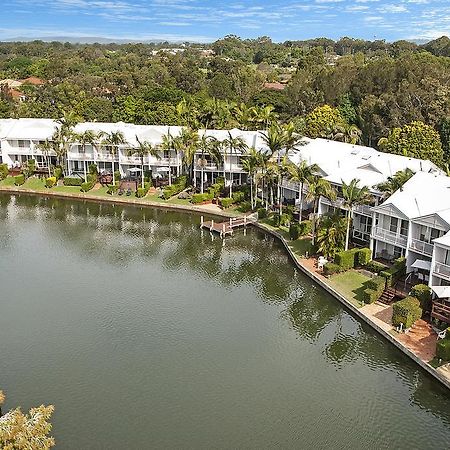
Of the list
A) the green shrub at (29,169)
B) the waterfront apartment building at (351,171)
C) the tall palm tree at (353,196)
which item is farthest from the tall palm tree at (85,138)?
the tall palm tree at (353,196)

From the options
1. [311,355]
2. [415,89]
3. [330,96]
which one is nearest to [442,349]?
[311,355]

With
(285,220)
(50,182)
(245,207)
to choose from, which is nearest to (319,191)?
(285,220)

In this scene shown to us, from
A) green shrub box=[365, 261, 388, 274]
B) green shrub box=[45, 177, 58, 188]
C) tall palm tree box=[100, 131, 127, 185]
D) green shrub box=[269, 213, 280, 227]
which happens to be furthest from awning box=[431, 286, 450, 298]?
green shrub box=[45, 177, 58, 188]

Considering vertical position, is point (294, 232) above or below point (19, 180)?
below

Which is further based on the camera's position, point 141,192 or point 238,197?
point 141,192

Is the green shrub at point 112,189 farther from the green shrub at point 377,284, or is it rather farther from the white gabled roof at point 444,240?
the white gabled roof at point 444,240

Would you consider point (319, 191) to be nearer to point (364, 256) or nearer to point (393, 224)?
point (393, 224)
